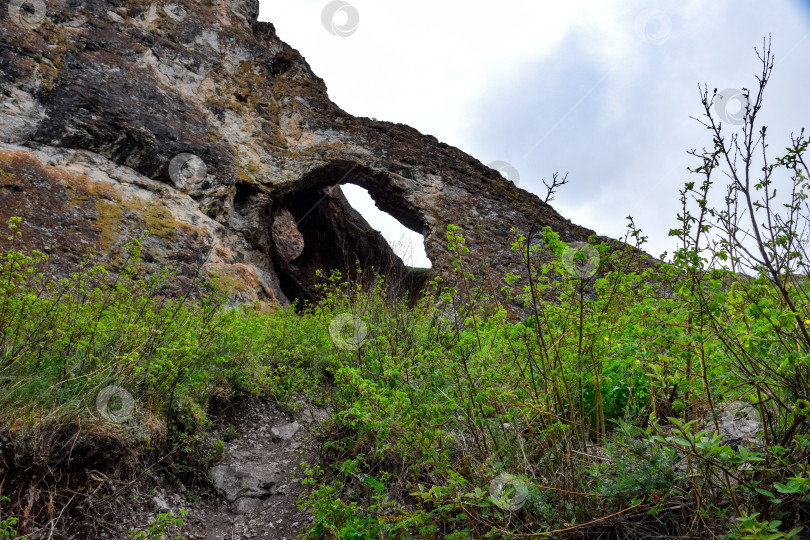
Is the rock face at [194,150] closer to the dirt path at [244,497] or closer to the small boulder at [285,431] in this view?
the small boulder at [285,431]

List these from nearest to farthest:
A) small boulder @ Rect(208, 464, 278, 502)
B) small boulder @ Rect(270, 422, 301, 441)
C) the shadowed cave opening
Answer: small boulder @ Rect(208, 464, 278, 502), small boulder @ Rect(270, 422, 301, 441), the shadowed cave opening

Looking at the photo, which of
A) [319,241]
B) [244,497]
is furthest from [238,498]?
[319,241]

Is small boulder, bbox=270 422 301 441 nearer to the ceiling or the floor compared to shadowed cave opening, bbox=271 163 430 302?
nearer to the floor

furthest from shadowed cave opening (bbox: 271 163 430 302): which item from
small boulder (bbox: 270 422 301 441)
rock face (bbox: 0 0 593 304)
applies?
small boulder (bbox: 270 422 301 441)

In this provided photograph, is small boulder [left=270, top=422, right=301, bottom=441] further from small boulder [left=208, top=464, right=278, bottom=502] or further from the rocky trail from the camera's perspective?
small boulder [left=208, top=464, right=278, bottom=502]

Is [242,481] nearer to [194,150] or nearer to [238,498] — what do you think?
[238,498]

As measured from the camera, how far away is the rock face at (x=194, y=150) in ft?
21.2

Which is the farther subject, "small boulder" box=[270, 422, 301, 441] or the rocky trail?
"small boulder" box=[270, 422, 301, 441]

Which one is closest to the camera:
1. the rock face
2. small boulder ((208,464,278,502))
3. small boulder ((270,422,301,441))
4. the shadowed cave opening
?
small boulder ((208,464,278,502))

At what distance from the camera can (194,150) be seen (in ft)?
25.6

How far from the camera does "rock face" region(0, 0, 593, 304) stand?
6.45 metres

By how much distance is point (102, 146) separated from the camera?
695 centimetres

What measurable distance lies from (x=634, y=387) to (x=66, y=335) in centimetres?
306

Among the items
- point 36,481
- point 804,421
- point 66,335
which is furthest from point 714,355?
point 66,335
